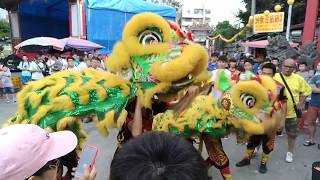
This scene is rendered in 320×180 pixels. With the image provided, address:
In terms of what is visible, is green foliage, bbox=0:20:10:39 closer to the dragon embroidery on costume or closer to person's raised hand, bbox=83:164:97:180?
the dragon embroidery on costume

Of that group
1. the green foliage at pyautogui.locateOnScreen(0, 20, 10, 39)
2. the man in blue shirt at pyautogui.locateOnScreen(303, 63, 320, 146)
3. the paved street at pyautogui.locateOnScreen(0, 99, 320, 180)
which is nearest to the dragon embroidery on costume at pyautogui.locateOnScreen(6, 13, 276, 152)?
the paved street at pyautogui.locateOnScreen(0, 99, 320, 180)

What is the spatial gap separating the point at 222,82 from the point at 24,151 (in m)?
2.12

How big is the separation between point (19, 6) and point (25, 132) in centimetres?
1802

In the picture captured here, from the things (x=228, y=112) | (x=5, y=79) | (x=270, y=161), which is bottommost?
(x=270, y=161)

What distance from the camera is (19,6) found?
17375mm

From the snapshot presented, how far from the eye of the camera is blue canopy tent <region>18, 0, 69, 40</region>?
714 inches

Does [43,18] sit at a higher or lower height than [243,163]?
higher

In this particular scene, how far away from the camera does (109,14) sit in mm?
13156

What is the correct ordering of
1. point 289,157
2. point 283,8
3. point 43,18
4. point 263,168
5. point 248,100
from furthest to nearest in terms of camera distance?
point 283,8 → point 43,18 → point 289,157 → point 263,168 → point 248,100

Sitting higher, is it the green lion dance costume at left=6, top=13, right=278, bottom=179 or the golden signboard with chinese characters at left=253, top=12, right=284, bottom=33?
the golden signboard with chinese characters at left=253, top=12, right=284, bottom=33

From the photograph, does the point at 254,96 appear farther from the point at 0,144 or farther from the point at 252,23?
the point at 252,23

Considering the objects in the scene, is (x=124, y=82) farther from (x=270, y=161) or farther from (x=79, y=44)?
(x=79, y=44)

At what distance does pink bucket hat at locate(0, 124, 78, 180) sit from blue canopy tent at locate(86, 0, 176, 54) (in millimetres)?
11762

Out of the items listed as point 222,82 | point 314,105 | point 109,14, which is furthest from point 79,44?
point 222,82
